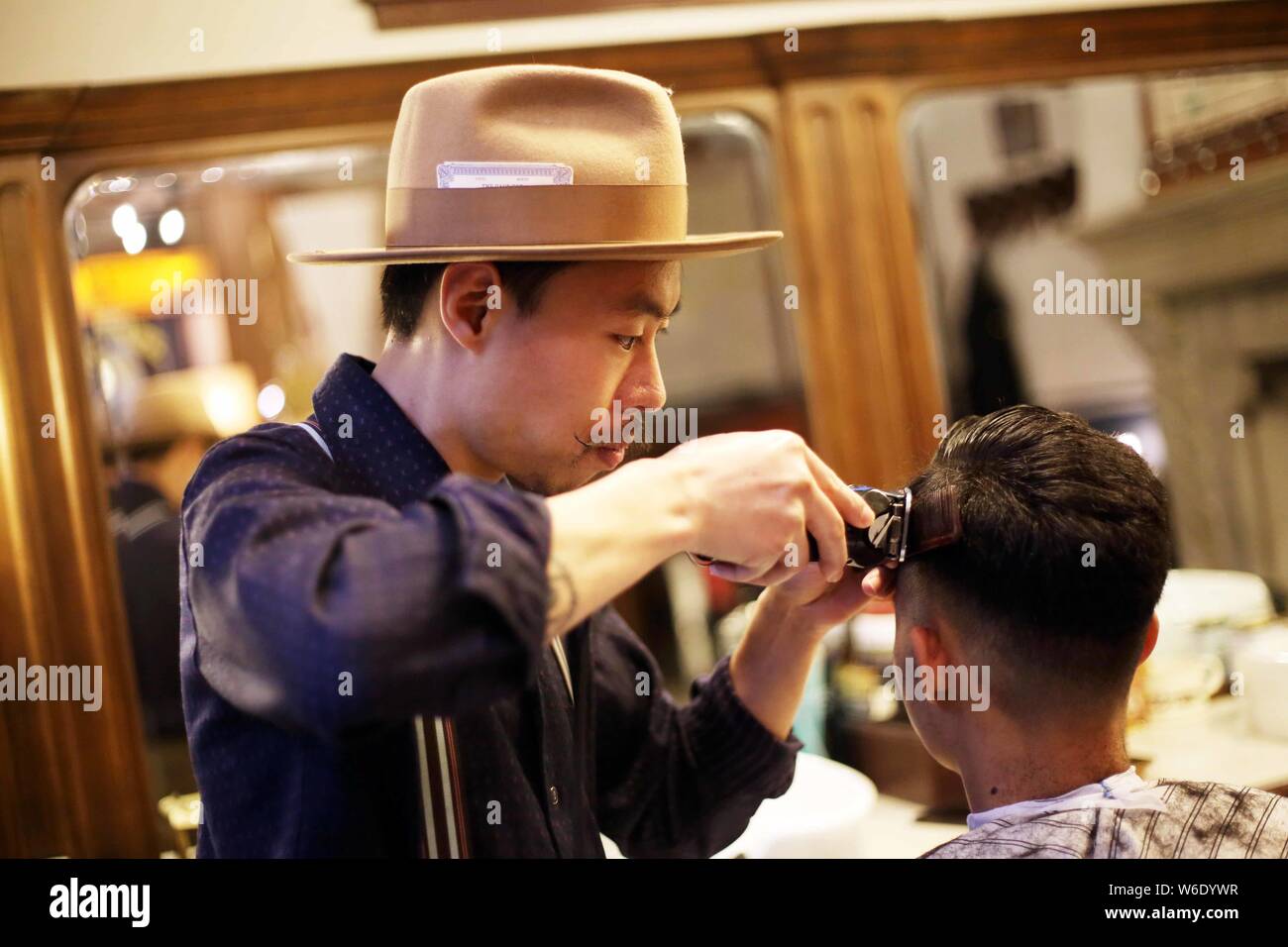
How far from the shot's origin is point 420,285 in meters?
1.02

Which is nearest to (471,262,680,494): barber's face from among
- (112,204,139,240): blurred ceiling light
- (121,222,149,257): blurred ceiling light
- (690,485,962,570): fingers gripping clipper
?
(690,485,962,570): fingers gripping clipper

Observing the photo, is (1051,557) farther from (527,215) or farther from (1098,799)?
(527,215)

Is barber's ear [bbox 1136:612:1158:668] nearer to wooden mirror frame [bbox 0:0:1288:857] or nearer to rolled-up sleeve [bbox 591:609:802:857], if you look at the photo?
rolled-up sleeve [bbox 591:609:802:857]

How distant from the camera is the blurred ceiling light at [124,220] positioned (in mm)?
2703

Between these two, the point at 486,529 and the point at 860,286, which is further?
the point at 860,286

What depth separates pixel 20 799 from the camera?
2.07 metres

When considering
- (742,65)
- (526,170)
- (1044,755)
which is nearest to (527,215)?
(526,170)

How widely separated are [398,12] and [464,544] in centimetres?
191

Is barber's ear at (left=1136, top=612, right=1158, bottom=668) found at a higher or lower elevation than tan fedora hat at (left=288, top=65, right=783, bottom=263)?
lower

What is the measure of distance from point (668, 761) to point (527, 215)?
0.61m

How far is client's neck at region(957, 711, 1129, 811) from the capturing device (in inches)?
41.3

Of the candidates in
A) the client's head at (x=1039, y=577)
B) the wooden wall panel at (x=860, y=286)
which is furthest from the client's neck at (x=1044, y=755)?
the wooden wall panel at (x=860, y=286)

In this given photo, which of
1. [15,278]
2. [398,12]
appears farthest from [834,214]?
[15,278]
